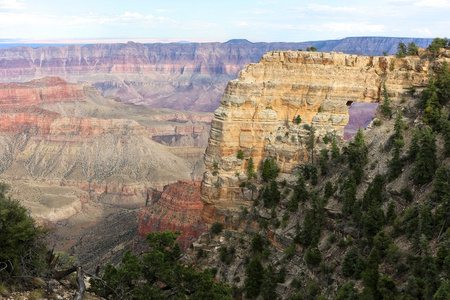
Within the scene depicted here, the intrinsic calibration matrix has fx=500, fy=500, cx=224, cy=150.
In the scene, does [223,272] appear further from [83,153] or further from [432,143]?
[83,153]

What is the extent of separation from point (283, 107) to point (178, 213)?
33287mm

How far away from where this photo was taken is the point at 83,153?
552ft

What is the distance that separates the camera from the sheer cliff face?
46.5 metres

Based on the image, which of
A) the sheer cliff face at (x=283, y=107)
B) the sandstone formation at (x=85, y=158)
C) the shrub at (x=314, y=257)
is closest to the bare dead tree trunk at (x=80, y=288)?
the shrub at (x=314, y=257)

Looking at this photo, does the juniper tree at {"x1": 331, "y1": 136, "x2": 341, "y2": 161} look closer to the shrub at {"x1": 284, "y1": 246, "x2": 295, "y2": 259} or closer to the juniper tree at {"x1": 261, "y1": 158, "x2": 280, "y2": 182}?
the juniper tree at {"x1": 261, "y1": 158, "x2": 280, "y2": 182}

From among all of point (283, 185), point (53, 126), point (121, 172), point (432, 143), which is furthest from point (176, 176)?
point (432, 143)

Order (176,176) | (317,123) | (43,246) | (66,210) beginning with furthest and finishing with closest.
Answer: (176,176), (66,210), (317,123), (43,246)

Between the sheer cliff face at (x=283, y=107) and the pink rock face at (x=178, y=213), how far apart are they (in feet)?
78.0

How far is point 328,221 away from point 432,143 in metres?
9.82

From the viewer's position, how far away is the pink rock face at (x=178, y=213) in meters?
72.3

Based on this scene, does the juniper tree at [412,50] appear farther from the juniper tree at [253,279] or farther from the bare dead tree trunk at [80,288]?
the bare dead tree trunk at [80,288]

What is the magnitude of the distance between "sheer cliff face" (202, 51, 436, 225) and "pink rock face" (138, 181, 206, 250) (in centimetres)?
2377

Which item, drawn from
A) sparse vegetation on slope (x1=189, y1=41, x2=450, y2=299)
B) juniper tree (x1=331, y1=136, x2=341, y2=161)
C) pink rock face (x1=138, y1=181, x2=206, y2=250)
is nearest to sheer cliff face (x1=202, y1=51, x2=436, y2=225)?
sparse vegetation on slope (x1=189, y1=41, x2=450, y2=299)

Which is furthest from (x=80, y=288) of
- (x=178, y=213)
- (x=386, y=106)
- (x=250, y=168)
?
(x=178, y=213)
